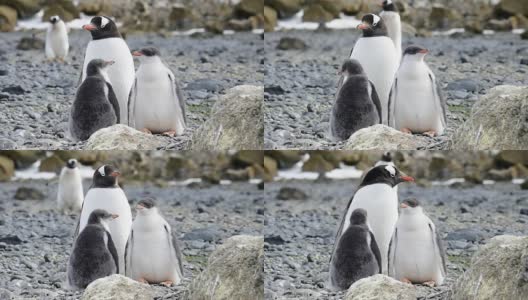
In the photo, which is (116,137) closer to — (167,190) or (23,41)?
(167,190)

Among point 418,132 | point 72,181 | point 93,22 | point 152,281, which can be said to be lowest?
point 152,281

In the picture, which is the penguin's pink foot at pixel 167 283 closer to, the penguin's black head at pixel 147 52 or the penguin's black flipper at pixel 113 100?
the penguin's black flipper at pixel 113 100

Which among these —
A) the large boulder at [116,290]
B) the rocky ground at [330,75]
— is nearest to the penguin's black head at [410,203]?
the rocky ground at [330,75]

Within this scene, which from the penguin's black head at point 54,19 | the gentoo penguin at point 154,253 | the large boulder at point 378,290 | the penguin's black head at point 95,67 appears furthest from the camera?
the penguin's black head at point 54,19

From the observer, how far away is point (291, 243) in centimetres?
510

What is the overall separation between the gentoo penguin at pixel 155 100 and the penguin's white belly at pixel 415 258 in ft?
3.43

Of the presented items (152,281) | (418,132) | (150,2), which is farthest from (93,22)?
(418,132)

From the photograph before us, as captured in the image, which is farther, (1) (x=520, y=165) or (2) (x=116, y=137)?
(1) (x=520, y=165)

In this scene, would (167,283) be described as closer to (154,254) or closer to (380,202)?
(154,254)

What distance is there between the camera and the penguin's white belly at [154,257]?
16.5ft

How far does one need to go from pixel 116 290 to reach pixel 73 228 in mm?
523

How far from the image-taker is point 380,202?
4926 mm

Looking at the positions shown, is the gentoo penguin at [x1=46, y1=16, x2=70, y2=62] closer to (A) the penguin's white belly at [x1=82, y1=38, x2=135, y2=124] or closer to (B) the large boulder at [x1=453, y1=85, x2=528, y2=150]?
(A) the penguin's white belly at [x1=82, y1=38, x2=135, y2=124]

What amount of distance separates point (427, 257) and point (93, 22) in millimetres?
1727
